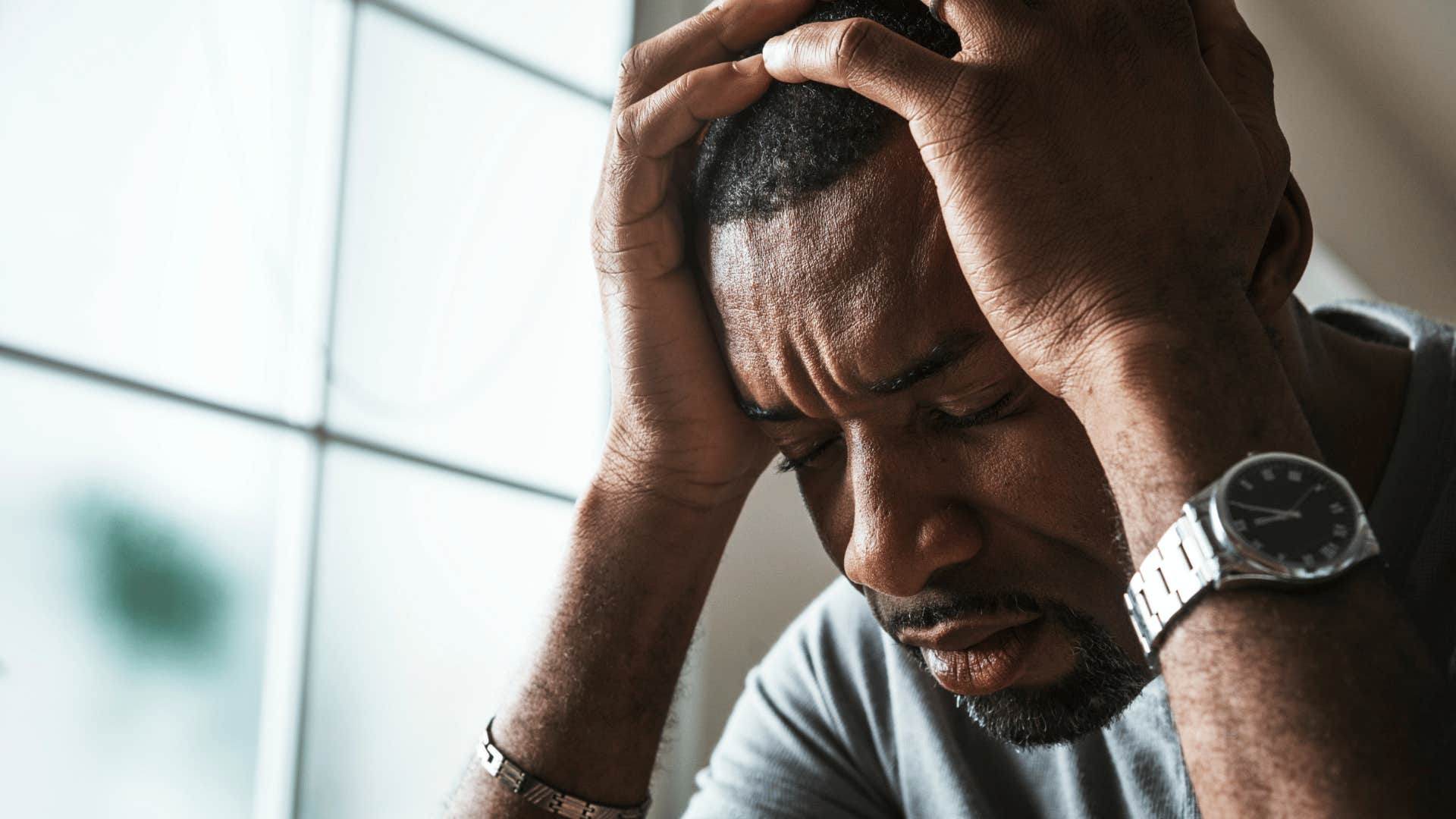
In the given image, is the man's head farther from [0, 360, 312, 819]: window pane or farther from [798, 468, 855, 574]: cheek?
[0, 360, 312, 819]: window pane

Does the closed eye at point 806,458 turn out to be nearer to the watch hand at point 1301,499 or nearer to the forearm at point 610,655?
the forearm at point 610,655

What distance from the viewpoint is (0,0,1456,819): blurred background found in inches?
61.7

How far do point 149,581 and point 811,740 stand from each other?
2.71 ft

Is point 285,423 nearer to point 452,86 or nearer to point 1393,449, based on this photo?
point 452,86

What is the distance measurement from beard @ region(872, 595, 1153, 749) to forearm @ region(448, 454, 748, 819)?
231 millimetres

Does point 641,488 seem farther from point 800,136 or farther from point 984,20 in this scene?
point 984,20

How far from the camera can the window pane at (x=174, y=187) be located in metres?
1.58

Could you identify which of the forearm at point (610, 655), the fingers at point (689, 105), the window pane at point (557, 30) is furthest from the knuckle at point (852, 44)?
the window pane at point (557, 30)

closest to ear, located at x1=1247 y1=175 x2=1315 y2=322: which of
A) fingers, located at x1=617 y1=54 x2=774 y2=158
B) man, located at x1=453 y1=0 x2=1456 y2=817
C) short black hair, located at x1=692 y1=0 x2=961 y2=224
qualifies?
man, located at x1=453 y1=0 x2=1456 y2=817

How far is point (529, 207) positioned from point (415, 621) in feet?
2.33

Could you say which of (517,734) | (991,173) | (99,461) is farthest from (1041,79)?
(99,461)

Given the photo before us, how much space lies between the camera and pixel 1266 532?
2.36ft

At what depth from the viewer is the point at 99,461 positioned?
1.60 m

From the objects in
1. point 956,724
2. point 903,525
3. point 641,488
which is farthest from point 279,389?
point 903,525
